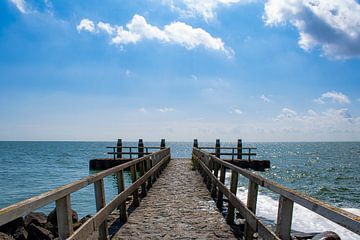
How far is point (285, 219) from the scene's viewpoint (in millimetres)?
3277

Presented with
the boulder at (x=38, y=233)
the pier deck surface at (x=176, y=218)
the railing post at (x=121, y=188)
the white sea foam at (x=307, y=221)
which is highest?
the railing post at (x=121, y=188)

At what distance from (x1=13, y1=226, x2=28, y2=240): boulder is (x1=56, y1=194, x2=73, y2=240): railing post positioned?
19.1ft

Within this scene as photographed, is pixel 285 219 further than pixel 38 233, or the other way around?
pixel 38 233

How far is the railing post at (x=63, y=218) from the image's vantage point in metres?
3.33

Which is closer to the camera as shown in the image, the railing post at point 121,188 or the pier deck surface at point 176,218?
the pier deck surface at point 176,218

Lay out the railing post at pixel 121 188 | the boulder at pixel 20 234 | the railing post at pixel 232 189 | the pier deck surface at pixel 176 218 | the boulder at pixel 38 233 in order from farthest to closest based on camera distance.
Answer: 1. the boulder at pixel 38 233
2. the boulder at pixel 20 234
3. the railing post at pixel 121 188
4. the railing post at pixel 232 189
5. the pier deck surface at pixel 176 218

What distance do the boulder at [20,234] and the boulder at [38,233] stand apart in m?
0.11

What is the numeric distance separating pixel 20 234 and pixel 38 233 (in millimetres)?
450

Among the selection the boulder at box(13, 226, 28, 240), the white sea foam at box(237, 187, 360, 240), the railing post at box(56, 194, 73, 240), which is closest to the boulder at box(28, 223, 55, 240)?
the boulder at box(13, 226, 28, 240)

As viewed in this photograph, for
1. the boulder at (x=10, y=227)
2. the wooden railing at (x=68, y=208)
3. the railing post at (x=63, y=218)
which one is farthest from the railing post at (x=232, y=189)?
the boulder at (x=10, y=227)

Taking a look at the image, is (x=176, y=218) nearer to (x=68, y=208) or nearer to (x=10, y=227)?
(x=68, y=208)

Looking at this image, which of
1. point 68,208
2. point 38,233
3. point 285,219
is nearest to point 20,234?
point 38,233

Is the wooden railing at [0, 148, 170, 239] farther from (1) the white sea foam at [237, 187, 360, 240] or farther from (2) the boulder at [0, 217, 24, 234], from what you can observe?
(1) the white sea foam at [237, 187, 360, 240]

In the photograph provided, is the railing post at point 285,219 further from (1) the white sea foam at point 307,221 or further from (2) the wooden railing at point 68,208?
(1) the white sea foam at point 307,221
